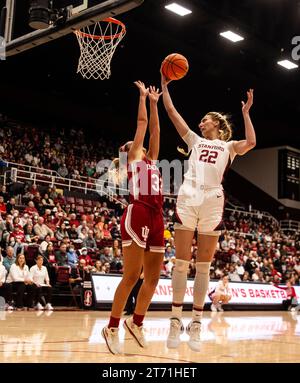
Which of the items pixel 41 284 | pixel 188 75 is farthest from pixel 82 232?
pixel 188 75

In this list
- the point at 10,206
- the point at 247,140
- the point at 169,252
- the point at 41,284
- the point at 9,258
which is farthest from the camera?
the point at 169,252

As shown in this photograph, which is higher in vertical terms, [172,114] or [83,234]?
[172,114]

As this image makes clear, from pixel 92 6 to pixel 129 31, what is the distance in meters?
10.5

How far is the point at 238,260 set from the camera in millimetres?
20516

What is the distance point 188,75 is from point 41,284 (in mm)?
11602

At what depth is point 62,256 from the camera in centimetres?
1435

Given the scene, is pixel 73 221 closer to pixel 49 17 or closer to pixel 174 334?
pixel 49 17

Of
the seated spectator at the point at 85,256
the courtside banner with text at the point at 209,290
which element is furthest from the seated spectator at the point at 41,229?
the courtside banner with text at the point at 209,290

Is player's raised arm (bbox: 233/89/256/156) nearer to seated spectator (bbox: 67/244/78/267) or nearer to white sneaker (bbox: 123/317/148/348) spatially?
white sneaker (bbox: 123/317/148/348)

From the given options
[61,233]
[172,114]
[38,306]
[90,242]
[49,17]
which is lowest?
Answer: [38,306]

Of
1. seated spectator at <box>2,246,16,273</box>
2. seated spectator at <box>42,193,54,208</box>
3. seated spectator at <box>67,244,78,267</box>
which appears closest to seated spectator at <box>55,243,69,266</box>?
seated spectator at <box>67,244,78,267</box>

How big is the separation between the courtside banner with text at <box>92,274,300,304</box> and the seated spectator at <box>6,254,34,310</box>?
5.31ft

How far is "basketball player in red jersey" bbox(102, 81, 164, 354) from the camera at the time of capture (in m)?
4.84

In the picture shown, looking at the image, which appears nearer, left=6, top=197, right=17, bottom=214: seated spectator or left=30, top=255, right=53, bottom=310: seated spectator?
left=30, top=255, right=53, bottom=310: seated spectator
